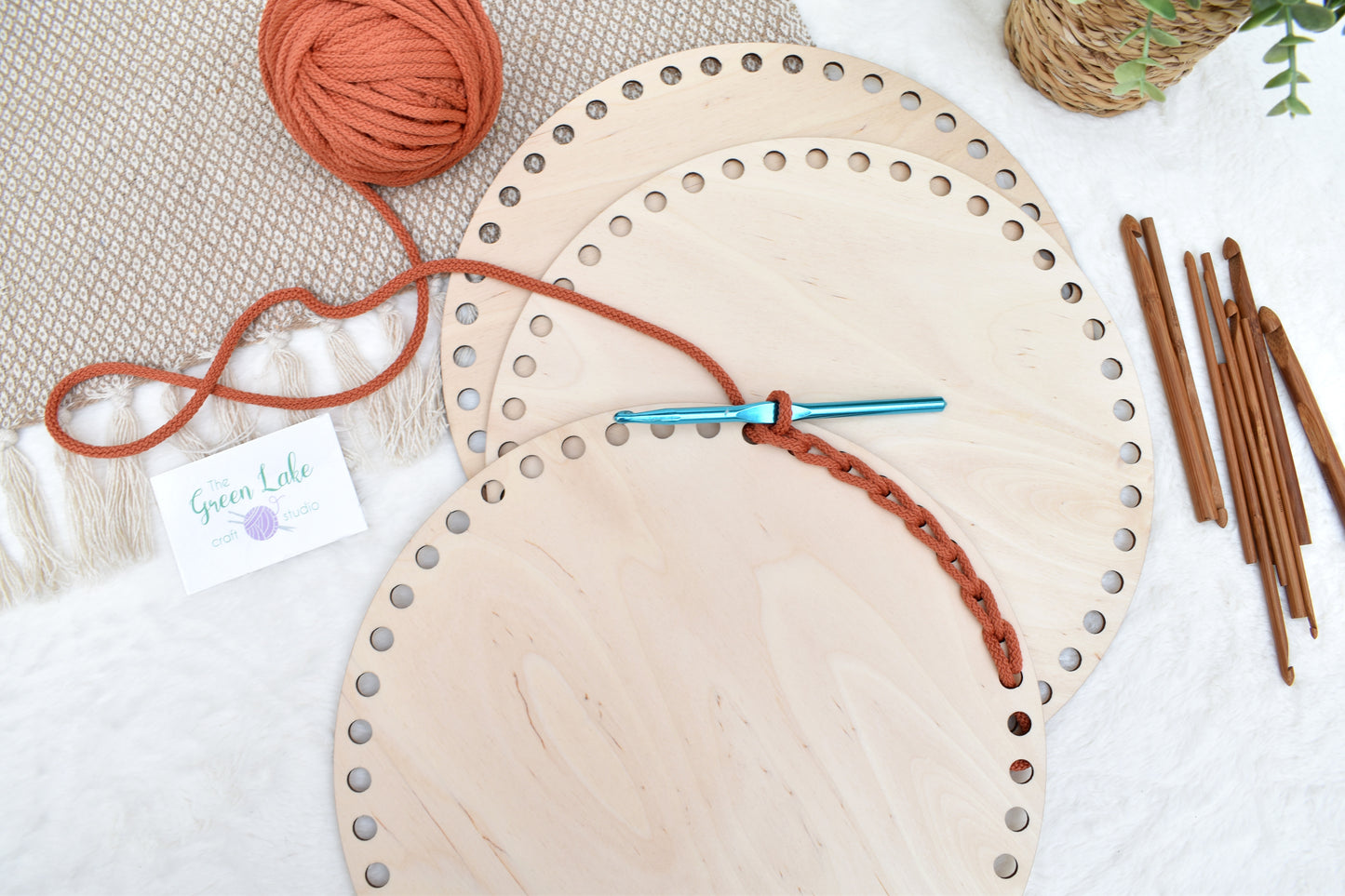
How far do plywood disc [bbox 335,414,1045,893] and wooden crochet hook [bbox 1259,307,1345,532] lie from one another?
35cm

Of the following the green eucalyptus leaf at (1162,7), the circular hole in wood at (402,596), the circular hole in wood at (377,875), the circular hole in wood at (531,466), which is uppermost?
the green eucalyptus leaf at (1162,7)

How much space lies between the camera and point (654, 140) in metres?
0.68

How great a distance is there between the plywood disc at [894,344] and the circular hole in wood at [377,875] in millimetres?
312

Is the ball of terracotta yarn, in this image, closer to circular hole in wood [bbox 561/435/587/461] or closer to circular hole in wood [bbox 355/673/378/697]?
circular hole in wood [bbox 561/435/587/461]

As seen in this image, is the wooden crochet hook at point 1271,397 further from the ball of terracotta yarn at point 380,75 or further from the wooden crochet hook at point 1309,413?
the ball of terracotta yarn at point 380,75

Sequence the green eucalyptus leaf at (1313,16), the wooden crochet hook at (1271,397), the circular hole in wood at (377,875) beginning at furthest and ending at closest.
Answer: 1. the wooden crochet hook at (1271,397)
2. the circular hole in wood at (377,875)
3. the green eucalyptus leaf at (1313,16)

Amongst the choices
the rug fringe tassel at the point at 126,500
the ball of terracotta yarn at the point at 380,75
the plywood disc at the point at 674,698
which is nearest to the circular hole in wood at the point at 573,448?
the plywood disc at the point at 674,698

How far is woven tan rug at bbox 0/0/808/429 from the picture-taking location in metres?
0.67

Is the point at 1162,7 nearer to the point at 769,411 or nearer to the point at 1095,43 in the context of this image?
the point at 1095,43

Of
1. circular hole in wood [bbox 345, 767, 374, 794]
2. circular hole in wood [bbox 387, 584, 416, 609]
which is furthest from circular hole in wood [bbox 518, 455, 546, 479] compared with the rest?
circular hole in wood [bbox 345, 767, 374, 794]

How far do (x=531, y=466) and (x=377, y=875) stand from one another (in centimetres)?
31

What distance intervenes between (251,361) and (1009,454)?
0.62m

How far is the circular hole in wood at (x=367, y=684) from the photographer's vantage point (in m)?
0.59

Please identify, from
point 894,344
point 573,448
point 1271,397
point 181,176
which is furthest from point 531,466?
point 1271,397
